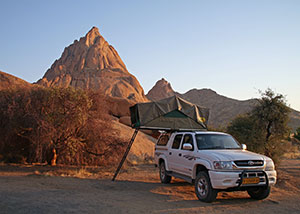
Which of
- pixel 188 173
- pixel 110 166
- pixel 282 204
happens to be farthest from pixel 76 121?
pixel 282 204

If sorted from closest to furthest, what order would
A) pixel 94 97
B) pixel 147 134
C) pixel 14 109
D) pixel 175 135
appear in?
→ pixel 175 135 → pixel 14 109 → pixel 94 97 → pixel 147 134

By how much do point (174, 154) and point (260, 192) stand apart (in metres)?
3.18

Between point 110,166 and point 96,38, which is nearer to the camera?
point 110,166

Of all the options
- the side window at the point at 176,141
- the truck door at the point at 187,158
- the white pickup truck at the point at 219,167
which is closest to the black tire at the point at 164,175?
the white pickup truck at the point at 219,167

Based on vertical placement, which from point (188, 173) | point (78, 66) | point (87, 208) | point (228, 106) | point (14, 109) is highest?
point (78, 66)

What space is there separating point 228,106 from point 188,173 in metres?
77.2

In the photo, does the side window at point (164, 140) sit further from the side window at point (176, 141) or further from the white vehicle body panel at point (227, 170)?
the white vehicle body panel at point (227, 170)

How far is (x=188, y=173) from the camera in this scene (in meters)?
9.03

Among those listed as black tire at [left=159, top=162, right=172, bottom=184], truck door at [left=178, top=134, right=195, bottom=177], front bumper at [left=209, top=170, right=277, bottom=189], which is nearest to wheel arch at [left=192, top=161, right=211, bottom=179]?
truck door at [left=178, top=134, right=195, bottom=177]

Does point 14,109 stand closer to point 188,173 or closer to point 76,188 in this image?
point 76,188

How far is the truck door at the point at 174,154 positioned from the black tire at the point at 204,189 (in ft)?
5.75

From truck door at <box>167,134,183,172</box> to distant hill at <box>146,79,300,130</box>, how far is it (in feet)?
183

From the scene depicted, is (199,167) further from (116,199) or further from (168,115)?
(168,115)

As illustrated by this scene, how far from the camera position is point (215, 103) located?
299 feet
